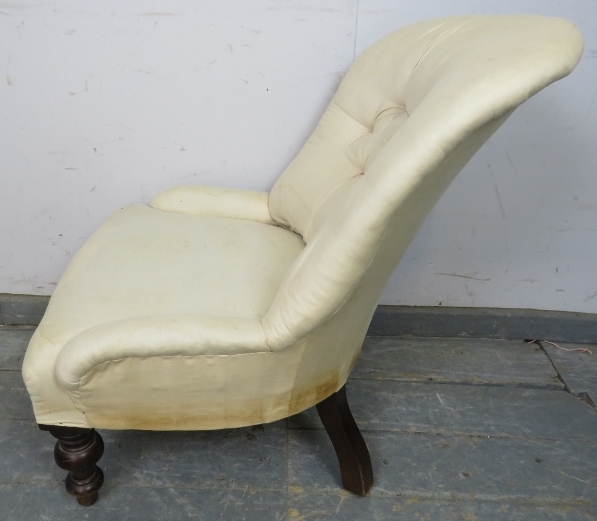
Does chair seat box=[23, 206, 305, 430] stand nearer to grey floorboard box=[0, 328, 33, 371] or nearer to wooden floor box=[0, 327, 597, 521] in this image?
wooden floor box=[0, 327, 597, 521]

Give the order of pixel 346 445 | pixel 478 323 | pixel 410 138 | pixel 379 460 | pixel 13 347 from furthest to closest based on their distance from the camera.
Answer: pixel 478 323
pixel 13 347
pixel 379 460
pixel 346 445
pixel 410 138

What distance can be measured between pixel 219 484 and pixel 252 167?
0.72m

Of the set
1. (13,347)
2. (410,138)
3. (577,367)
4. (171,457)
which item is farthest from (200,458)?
(577,367)

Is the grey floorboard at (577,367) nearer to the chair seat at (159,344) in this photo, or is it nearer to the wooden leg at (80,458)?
the chair seat at (159,344)

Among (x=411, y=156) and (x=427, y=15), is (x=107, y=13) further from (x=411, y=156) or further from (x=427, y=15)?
(x=411, y=156)

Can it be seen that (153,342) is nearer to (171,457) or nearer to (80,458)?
(80,458)

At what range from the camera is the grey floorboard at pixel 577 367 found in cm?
138

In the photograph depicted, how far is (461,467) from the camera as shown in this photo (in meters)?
1.13

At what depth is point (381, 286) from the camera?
0.90 metres

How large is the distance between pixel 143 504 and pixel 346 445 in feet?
1.25

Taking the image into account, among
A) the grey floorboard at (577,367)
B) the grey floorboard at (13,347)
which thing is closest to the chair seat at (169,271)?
the grey floorboard at (13,347)

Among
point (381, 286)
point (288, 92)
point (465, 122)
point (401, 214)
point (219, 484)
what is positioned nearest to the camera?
point (465, 122)

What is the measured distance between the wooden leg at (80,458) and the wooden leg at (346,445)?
40cm

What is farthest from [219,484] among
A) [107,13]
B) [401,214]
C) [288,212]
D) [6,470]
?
[107,13]
